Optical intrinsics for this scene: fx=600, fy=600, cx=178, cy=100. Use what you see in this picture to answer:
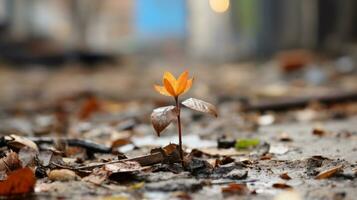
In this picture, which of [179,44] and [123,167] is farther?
[179,44]

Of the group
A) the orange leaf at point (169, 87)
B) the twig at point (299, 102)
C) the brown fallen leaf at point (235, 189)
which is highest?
the orange leaf at point (169, 87)

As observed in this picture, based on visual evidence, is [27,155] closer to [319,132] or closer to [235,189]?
[235,189]

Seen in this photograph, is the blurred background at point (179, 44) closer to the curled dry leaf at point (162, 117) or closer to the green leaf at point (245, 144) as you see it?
the green leaf at point (245, 144)

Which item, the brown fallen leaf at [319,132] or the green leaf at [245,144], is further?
the brown fallen leaf at [319,132]

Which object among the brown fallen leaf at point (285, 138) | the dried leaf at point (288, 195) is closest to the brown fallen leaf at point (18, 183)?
the dried leaf at point (288, 195)

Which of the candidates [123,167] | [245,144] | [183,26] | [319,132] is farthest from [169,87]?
[183,26]

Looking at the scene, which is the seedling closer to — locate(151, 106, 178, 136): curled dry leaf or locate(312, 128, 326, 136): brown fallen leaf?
locate(151, 106, 178, 136): curled dry leaf

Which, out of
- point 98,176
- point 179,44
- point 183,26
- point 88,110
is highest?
point 183,26
